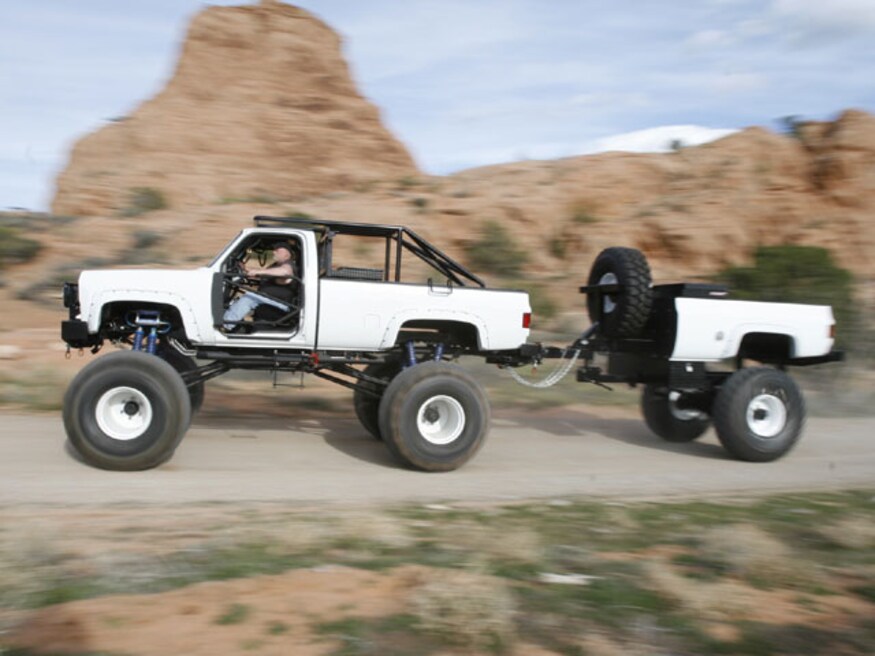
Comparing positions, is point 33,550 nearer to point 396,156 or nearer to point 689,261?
point 689,261

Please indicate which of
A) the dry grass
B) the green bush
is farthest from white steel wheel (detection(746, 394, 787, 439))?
the green bush

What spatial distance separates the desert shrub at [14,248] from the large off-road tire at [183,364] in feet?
52.0

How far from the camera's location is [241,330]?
821 cm

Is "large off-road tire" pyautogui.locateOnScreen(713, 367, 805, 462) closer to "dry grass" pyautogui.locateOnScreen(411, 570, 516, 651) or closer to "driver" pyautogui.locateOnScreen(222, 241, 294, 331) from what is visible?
"driver" pyautogui.locateOnScreen(222, 241, 294, 331)

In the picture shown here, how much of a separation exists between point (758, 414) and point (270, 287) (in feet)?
16.8

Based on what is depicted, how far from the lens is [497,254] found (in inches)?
1089

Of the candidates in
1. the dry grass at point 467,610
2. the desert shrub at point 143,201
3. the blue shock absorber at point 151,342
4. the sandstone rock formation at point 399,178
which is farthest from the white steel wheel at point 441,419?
the desert shrub at point 143,201

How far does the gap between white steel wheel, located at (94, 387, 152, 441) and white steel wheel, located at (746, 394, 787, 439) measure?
19.5 feet

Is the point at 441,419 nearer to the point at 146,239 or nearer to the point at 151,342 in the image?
the point at 151,342

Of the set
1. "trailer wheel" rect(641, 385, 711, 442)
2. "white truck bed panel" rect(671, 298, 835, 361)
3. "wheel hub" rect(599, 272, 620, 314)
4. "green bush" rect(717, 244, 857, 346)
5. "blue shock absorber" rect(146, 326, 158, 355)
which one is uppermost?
"green bush" rect(717, 244, 857, 346)

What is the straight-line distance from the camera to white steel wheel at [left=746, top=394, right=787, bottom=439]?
9.30 meters

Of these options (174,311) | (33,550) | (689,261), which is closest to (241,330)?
(174,311)

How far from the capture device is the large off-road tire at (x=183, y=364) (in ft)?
28.7

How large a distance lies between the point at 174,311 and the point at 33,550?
3.46 meters
